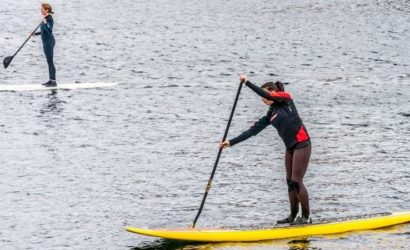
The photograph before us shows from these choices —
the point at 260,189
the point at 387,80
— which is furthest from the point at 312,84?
the point at 260,189

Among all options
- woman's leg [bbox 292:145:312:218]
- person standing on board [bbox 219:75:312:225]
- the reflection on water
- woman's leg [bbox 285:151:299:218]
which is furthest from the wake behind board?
the reflection on water

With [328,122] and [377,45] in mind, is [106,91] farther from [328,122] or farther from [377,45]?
[377,45]

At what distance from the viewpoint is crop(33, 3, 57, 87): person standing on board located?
1560 inches

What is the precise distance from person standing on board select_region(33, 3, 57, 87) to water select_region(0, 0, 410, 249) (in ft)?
3.83

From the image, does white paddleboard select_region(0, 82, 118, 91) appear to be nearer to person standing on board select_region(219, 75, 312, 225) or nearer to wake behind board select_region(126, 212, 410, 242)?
wake behind board select_region(126, 212, 410, 242)

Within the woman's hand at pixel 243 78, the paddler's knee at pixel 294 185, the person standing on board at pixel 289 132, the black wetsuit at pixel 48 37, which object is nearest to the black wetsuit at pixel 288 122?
the person standing on board at pixel 289 132

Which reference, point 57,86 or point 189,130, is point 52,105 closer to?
point 57,86

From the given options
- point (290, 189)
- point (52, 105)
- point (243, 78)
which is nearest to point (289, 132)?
point (290, 189)

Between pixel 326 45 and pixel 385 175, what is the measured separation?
31924 millimetres

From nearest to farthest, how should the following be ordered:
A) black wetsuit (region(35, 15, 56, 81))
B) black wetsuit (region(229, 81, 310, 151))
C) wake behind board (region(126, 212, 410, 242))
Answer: wake behind board (region(126, 212, 410, 242)) < black wetsuit (region(229, 81, 310, 151)) < black wetsuit (region(35, 15, 56, 81))

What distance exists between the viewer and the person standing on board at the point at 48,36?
39.6 meters

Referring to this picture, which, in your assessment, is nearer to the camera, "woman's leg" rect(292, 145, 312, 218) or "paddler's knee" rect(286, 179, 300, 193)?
"woman's leg" rect(292, 145, 312, 218)

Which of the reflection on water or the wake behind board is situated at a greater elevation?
the wake behind board

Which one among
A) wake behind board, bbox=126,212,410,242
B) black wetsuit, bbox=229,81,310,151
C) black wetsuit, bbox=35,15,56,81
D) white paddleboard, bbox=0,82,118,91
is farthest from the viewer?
white paddleboard, bbox=0,82,118,91
